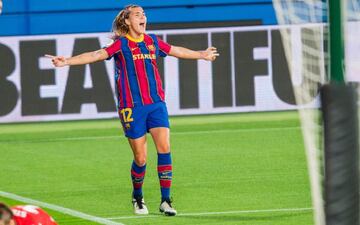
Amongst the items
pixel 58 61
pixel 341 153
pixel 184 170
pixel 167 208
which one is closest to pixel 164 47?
pixel 58 61

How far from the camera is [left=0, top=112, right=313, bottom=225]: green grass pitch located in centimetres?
1059

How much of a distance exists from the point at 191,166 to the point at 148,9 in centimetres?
1136

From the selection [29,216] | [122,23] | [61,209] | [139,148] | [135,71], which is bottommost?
[61,209]

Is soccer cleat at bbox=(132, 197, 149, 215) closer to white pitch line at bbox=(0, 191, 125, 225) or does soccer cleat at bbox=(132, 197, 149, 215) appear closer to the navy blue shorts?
white pitch line at bbox=(0, 191, 125, 225)

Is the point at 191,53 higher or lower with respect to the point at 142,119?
higher

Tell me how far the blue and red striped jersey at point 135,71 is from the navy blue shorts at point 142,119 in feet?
0.16

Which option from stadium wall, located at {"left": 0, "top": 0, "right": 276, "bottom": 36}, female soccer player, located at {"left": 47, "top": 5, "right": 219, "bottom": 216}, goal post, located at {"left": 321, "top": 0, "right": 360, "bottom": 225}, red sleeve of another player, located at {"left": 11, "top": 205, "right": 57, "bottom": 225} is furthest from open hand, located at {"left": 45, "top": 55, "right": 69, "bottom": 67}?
stadium wall, located at {"left": 0, "top": 0, "right": 276, "bottom": 36}

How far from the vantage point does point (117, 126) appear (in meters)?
19.5

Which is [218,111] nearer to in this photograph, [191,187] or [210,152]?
[210,152]

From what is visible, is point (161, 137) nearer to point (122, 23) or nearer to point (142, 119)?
point (142, 119)

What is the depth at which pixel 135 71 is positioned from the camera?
1021 cm

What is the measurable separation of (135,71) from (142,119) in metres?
0.43

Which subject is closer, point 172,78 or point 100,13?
point 172,78

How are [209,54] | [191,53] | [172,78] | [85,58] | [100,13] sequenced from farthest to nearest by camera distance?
[100,13], [172,78], [191,53], [209,54], [85,58]
